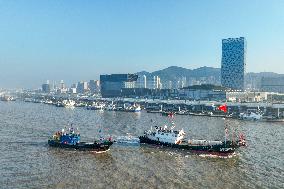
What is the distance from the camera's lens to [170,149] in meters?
73.1

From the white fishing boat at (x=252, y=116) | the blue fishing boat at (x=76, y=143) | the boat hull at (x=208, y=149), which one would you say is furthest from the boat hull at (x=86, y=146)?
the white fishing boat at (x=252, y=116)

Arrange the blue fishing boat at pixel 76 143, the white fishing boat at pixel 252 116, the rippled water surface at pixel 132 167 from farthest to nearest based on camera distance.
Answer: the white fishing boat at pixel 252 116, the blue fishing boat at pixel 76 143, the rippled water surface at pixel 132 167

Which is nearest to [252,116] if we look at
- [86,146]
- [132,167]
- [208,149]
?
[208,149]

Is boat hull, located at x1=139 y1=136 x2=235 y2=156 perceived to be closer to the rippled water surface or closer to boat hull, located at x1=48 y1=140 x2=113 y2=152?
the rippled water surface

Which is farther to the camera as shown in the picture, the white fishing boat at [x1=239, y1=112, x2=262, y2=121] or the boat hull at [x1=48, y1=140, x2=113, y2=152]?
the white fishing boat at [x1=239, y1=112, x2=262, y2=121]

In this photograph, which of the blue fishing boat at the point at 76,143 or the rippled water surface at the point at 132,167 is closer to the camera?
the rippled water surface at the point at 132,167

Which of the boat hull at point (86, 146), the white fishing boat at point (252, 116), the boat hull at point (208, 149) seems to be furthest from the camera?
the white fishing boat at point (252, 116)

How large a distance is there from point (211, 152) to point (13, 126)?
171 ft

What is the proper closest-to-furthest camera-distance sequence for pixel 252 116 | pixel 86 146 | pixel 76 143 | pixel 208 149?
pixel 86 146
pixel 208 149
pixel 76 143
pixel 252 116

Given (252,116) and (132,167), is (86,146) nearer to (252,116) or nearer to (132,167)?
(132,167)

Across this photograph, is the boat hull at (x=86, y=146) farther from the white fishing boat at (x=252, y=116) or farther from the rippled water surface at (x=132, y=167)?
the white fishing boat at (x=252, y=116)

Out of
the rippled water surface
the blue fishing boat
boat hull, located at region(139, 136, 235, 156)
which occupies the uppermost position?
the blue fishing boat

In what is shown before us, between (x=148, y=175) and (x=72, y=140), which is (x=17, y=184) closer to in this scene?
(x=148, y=175)

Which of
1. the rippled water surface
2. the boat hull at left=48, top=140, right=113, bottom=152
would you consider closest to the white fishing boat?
the rippled water surface
